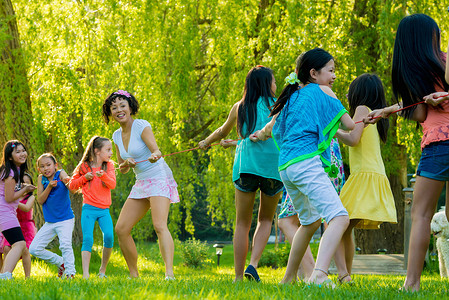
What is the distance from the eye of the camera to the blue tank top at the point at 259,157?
5.59 meters

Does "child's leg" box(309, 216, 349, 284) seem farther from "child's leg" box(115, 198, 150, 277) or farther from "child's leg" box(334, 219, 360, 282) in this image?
"child's leg" box(115, 198, 150, 277)

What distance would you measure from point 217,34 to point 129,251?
19.1 feet

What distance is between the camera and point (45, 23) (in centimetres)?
1190

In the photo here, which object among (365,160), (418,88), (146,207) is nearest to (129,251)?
(146,207)

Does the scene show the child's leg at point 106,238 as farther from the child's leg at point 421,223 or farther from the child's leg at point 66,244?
the child's leg at point 421,223

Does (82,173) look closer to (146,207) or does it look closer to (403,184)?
(146,207)

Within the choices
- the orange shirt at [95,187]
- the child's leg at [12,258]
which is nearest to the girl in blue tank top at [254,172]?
the orange shirt at [95,187]

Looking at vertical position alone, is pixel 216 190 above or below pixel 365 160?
below

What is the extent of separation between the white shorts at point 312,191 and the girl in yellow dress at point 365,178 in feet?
3.43

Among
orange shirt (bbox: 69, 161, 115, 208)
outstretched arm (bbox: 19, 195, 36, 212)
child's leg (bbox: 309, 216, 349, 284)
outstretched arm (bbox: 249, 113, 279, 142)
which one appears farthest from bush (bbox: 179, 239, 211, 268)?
child's leg (bbox: 309, 216, 349, 284)

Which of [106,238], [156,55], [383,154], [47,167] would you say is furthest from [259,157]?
[383,154]

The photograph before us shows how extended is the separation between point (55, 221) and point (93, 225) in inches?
17.8

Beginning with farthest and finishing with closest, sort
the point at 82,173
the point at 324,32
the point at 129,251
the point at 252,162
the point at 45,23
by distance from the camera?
the point at 45,23
the point at 324,32
the point at 82,173
the point at 129,251
the point at 252,162

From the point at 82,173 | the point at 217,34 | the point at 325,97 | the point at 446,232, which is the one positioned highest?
the point at 217,34
